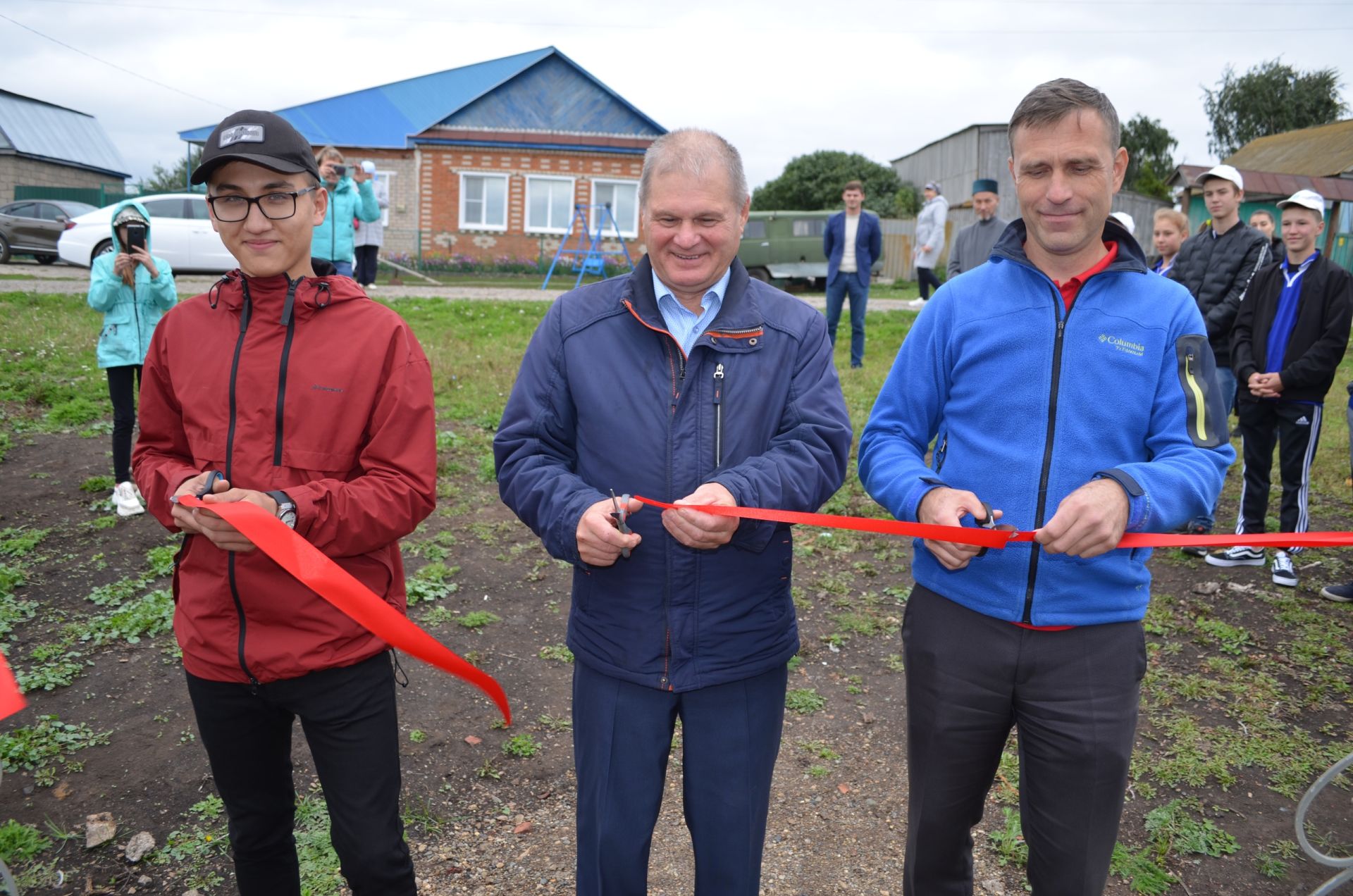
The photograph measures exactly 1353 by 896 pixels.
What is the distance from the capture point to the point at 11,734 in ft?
12.8

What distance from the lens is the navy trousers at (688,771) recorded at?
2.38m

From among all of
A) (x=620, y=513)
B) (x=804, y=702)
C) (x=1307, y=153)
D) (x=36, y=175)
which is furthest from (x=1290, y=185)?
(x=36, y=175)

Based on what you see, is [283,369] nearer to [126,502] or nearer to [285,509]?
[285,509]

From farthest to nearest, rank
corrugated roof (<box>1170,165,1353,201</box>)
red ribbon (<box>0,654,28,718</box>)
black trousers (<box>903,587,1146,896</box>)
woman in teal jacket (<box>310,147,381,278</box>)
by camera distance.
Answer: corrugated roof (<box>1170,165,1353,201</box>), woman in teal jacket (<box>310,147,381,278</box>), black trousers (<box>903,587,1146,896</box>), red ribbon (<box>0,654,28,718</box>)

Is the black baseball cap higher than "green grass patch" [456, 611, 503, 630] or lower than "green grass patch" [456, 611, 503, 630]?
higher

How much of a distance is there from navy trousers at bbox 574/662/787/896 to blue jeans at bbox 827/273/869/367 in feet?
31.9

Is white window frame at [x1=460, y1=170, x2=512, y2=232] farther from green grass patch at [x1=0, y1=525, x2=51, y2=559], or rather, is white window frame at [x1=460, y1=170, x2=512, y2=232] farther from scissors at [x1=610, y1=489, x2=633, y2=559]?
scissors at [x1=610, y1=489, x2=633, y2=559]

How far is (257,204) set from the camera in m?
2.39

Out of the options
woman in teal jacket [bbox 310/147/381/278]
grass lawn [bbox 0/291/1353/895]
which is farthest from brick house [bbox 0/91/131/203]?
grass lawn [bbox 0/291/1353/895]

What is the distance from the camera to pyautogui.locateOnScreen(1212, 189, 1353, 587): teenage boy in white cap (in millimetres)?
5988

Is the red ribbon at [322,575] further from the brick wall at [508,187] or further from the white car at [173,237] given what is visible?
the brick wall at [508,187]

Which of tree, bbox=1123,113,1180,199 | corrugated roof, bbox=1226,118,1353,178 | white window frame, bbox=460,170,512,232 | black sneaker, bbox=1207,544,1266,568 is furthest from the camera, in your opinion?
tree, bbox=1123,113,1180,199

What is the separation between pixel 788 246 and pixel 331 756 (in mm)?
23802

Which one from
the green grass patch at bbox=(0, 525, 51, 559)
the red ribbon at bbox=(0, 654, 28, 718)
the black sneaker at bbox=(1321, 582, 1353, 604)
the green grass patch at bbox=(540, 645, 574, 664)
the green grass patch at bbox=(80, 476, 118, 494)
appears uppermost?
the red ribbon at bbox=(0, 654, 28, 718)
